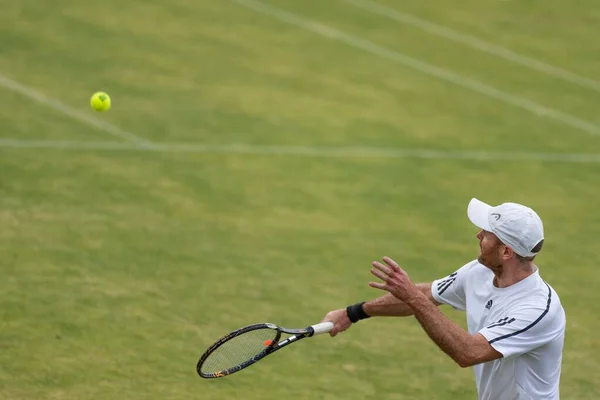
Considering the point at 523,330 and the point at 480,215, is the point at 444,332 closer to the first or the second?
the point at 523,330

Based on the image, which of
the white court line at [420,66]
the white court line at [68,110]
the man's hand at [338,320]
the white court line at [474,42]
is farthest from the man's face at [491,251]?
the white court line at [474,42]

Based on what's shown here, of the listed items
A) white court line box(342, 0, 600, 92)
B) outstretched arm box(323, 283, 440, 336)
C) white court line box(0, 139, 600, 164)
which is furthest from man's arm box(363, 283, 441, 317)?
white court line box(342, 0, 600, 92)

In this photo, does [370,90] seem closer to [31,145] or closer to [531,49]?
[531,49]

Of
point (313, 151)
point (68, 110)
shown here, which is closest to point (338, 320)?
point (313, 151)

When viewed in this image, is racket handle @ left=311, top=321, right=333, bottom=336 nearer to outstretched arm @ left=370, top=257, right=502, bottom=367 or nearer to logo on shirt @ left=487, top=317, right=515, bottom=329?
outstretched arm @ left=370, top=257, right=502, bottom=367

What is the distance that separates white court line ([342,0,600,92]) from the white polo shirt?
410 inches

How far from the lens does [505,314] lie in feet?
20.6

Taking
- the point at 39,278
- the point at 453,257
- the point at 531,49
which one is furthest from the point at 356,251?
the point at 531,49

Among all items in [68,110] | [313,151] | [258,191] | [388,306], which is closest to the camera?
[388,306]

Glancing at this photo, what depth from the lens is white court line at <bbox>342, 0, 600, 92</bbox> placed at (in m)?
16.5

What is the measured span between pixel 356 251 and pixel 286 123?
3.39 m

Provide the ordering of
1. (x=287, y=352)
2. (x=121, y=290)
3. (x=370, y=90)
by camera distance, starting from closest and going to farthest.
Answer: (x=287, y=352) < (x=121, y=290) < (x=370, y=90)

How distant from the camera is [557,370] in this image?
21.1 feet

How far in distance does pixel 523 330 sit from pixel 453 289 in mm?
872
